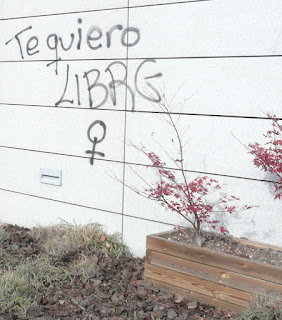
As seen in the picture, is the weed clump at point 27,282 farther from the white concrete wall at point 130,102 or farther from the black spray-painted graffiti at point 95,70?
the black spray-painted graffiti at point 95,70

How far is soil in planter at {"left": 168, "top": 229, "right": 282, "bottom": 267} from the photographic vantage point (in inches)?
163

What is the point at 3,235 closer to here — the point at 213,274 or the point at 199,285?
the point at 199,285

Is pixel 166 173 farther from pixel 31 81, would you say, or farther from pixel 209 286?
pixel 31 81

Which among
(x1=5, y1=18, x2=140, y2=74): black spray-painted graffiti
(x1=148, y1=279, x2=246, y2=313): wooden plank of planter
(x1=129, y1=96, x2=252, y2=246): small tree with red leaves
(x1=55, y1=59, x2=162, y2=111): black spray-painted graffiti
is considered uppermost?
(x1=5, y1=18, x2=140, y2=74): black spray-painted graffiti

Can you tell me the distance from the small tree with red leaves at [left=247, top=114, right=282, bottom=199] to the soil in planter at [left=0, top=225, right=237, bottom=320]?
1140 millimetres

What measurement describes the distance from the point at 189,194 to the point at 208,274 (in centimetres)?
71

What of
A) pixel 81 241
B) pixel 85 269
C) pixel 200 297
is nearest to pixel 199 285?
pixel 200 297

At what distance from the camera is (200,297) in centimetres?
418

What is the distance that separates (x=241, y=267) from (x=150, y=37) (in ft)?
7.93

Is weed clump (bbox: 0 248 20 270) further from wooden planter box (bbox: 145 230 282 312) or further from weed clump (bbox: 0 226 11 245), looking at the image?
wooden planter box (bbox: 145 230 282 312)

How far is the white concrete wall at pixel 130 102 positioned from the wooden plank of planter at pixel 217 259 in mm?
672

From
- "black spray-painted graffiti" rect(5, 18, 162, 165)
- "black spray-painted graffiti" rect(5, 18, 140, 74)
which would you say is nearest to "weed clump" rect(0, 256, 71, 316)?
"black spray-painted graffiti" rect(5, 18, 162, 165)

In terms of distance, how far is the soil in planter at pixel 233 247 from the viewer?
4.13 m

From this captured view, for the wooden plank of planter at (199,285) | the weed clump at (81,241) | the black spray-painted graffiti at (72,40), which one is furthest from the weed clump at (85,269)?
the black spray-painted graffiti at (72,40)
